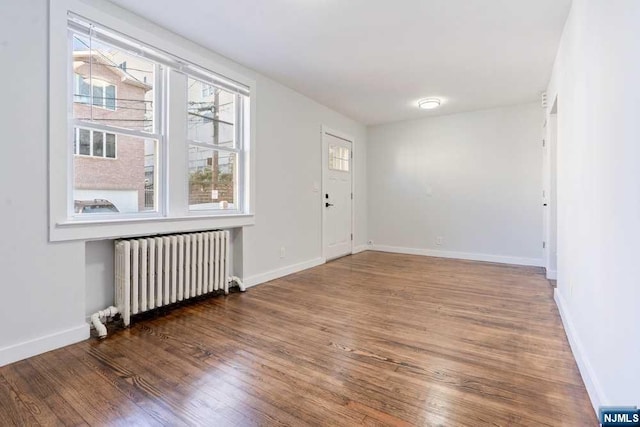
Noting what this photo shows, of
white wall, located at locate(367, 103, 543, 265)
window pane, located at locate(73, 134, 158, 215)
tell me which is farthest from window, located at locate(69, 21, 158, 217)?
white wall, located at locate(367, 103, 543, 265)

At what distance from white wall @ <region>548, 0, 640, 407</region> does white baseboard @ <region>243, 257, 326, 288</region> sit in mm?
2929

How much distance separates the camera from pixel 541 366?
1.89 meters

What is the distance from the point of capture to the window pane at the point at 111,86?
2346 millimetres

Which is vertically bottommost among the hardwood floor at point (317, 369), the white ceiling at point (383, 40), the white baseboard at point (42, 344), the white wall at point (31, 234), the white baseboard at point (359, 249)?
the hardwood floor at point (317, 369)

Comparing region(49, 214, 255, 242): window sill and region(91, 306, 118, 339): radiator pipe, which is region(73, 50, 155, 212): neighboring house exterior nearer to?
region(49, 214, 255, 242): window sill

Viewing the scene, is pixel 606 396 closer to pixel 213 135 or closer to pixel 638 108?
pixel 638 108

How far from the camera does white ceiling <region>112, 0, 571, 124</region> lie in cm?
245

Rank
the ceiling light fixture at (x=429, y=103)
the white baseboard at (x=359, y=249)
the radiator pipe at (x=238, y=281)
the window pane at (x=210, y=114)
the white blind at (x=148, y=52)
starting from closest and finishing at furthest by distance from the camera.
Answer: the white blind at (x=148, y=52), the window pane at (x=210, y=114), the radiator pipe at (x=238, y=281), the ceiling light fixture at (x=429, y=103), the white baseboard at (x=359, y=249)

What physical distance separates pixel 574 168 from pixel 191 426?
9.20 ft

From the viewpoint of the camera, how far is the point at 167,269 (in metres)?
2.75

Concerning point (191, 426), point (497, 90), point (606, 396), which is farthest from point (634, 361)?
point (497, 90)

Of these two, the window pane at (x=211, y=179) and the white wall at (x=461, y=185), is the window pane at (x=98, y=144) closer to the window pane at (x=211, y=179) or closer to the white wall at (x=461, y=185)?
the window pane at (x=211, y=179)

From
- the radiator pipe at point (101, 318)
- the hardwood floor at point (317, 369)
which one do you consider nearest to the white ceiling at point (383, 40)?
the radiator pipe at point (101, 318)

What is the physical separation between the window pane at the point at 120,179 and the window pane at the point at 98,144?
0.06 ft
